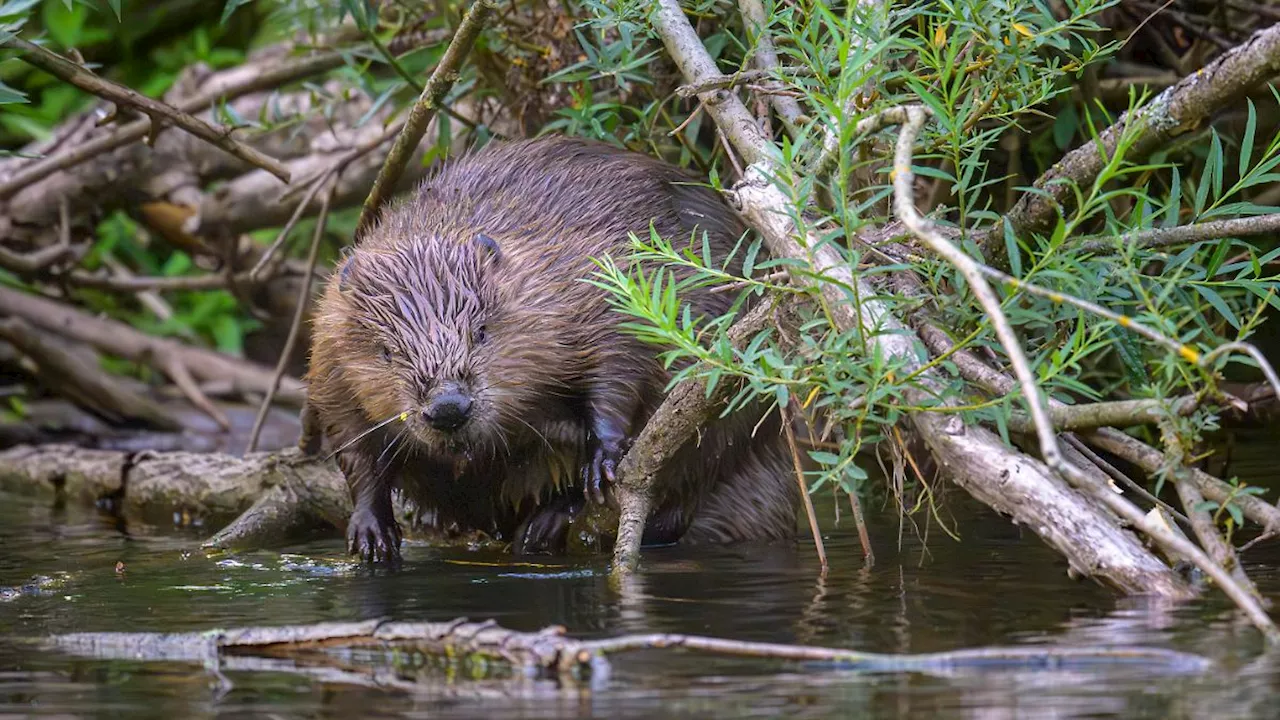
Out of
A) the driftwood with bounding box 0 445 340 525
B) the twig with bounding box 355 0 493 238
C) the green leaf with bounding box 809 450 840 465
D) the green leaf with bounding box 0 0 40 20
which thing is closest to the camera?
the green leaf with bounding box 809 450 840 465

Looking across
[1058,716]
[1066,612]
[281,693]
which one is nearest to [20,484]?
[281,693]

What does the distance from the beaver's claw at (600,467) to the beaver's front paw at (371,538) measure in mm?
541

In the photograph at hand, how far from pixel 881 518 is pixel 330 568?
149 centimetres

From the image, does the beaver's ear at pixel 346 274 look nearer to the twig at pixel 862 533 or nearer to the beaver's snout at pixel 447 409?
the beaver's snout at pixel 447 409

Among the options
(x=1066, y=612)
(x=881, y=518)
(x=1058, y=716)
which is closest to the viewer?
(x=1058, y=716)

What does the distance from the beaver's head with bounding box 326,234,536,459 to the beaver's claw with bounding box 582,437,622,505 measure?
0.23 metres

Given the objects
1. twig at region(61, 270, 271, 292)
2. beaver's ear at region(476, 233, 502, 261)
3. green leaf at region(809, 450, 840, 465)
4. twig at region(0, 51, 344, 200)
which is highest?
twig at region(0, 51, 344, 200)

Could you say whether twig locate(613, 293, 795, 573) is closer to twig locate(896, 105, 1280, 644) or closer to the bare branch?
the bare branch

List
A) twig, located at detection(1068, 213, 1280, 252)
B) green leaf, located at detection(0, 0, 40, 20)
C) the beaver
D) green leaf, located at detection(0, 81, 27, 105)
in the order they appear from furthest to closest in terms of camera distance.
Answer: the beaver, green leaf, located at detection(0, 0, 40, 20), green leaf, located at detection(0, 81, 27, 105), twig, located at detection(1068, 213, 1280, 252)

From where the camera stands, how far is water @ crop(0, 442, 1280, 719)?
2.26 meters

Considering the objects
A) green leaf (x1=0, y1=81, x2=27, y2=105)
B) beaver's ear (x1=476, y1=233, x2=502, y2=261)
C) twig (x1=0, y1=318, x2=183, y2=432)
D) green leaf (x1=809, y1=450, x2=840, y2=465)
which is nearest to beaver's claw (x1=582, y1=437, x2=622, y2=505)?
beaver's ear (x1=476, y1=233, x2=502, y2=261)

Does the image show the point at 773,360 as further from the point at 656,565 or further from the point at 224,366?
the point at 224,366

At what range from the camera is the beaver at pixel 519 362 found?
13.0ft

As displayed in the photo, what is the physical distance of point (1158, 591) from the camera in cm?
272
